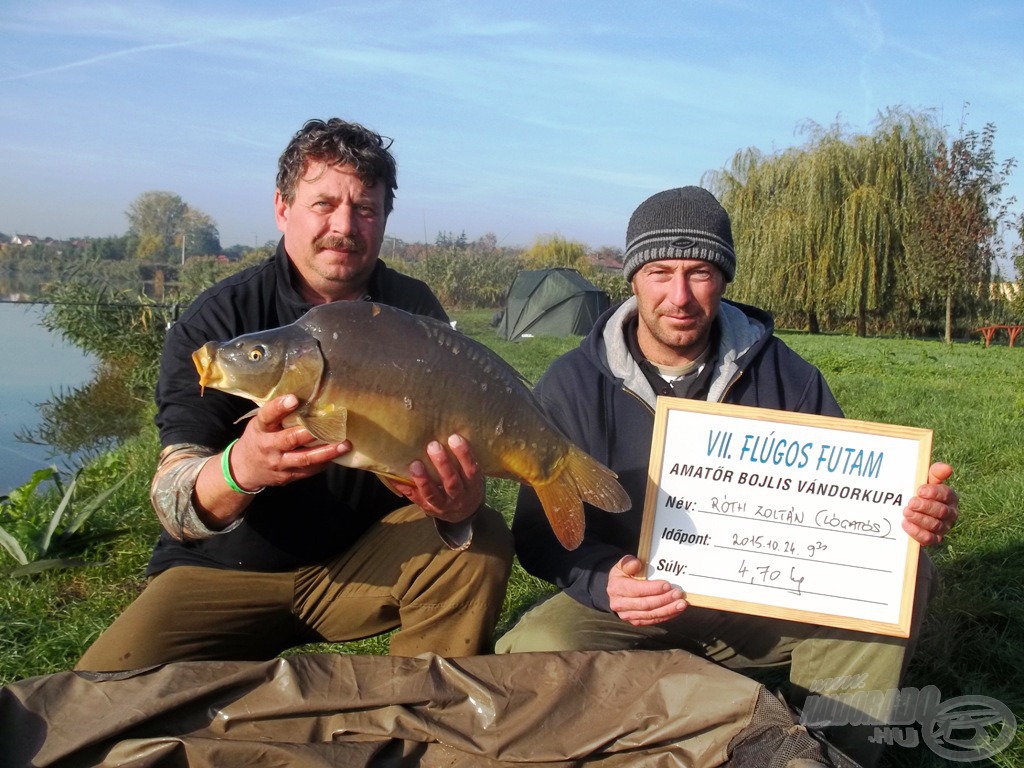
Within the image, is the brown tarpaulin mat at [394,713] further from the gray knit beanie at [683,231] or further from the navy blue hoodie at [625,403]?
the gray knit beanie at [683,231]

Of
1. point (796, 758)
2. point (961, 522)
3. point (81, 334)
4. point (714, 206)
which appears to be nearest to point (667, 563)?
point (796, 758)

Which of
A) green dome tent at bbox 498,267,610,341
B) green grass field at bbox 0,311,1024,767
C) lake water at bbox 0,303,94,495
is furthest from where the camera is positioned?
green dome tent at bbox 498,267,610,341

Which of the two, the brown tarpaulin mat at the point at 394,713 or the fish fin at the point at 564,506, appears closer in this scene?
the brown tarpaulin mat at the point at 394,713

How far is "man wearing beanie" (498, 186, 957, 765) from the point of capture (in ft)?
6.55

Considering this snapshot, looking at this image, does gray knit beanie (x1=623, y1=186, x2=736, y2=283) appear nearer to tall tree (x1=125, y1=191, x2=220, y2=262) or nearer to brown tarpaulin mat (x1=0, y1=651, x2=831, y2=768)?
brown tarpaulin mat (x1=0, y1=651, x2=831, y2=768)

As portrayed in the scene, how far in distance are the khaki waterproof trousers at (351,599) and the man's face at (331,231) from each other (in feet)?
1.97

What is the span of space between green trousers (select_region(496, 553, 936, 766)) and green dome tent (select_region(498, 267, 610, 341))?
14.5 metres

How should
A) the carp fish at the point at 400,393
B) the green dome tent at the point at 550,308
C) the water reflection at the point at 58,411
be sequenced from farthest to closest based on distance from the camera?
the green dome tent at the point at 550,308, the water reflection at the point at 58,411, the carp fish at the point at 400,393

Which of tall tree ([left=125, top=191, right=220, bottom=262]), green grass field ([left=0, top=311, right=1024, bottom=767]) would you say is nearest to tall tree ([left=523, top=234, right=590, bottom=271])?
tall tree ([left=125, top=191, right=220, bottom=262])

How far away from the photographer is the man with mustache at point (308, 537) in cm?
196

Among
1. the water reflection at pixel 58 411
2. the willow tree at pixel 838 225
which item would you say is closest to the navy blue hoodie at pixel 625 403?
Result: the water reflection at pixel 58 411

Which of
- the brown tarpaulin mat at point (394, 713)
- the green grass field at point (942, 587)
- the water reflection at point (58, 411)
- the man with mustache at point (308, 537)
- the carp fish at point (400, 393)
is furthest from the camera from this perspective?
the water reflection at point (58, 411)

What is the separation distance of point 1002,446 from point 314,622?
4063 millimetres

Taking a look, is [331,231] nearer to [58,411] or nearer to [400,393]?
[400,393]
